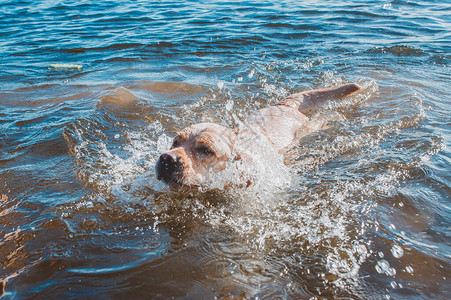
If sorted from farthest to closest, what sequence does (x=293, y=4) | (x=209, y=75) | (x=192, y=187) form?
(x=293, y=4) < (x=209, y=75) < (x=192, y=187)

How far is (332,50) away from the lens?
9.70 metres

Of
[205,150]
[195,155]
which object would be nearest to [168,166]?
[195,155]

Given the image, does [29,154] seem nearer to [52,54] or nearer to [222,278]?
[222,278]

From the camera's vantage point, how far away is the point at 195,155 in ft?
14.1

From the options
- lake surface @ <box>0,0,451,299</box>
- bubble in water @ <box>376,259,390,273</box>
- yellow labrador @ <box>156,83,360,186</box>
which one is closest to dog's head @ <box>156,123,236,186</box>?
yellow labrador @ <box>156,83,360,186</box>

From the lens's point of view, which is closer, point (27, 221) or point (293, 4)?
point (27, 221)

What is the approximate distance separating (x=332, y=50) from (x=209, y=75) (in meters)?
3.55

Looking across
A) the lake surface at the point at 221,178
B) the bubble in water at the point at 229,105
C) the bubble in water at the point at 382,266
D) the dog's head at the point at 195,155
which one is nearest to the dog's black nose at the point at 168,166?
the dog's head at the point at 195,155

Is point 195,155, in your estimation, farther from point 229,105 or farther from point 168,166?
point 229,105

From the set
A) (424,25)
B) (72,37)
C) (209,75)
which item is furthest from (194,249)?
(424,25)

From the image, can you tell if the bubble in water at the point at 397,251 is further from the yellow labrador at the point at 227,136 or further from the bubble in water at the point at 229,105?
the bubble in water at the point at 229,105

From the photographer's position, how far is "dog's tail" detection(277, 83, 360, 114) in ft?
21.3

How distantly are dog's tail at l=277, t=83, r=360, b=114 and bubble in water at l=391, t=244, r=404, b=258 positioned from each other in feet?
11.9

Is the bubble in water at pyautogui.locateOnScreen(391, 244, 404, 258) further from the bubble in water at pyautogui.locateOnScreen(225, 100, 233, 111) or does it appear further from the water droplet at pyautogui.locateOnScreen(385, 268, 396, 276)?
the bubble in water at pyautogui.locateOnScreen(225, 100, 233, 111)
